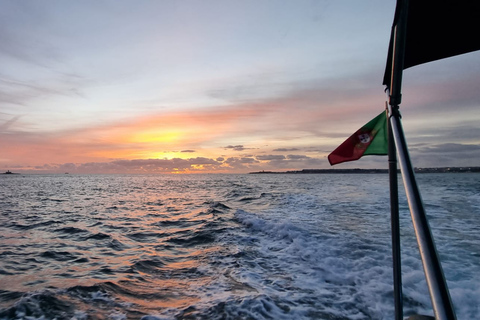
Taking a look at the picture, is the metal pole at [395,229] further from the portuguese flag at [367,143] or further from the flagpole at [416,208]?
the flagpole at [416,208]

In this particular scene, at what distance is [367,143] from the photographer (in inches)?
136

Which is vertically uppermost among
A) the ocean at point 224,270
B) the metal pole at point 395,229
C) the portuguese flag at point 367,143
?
the portuguese flag at point 367,143

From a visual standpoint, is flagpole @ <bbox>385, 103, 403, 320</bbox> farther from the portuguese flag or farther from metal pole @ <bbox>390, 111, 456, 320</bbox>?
metal pole @ <bbox>390, 111, 456, 320</bbox>

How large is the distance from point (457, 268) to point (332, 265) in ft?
11.2

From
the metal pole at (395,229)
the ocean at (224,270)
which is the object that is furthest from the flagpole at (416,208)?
the ocean at (224,270)

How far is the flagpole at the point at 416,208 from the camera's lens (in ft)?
3.45

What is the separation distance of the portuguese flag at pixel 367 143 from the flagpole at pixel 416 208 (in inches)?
76.0

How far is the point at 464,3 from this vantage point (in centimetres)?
192

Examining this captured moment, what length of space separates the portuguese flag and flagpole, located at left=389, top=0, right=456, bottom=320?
6.33 ft

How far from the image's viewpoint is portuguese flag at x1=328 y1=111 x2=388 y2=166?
11.4ft

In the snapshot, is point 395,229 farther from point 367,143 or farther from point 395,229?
point 367,143

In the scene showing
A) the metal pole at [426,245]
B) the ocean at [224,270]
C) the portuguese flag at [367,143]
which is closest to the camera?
the metal pole at [426,245]

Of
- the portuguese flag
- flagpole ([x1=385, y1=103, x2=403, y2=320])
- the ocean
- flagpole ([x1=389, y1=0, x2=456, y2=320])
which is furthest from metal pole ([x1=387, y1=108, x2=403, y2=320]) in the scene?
the ocean

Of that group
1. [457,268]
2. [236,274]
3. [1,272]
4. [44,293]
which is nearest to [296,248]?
[236,274]
